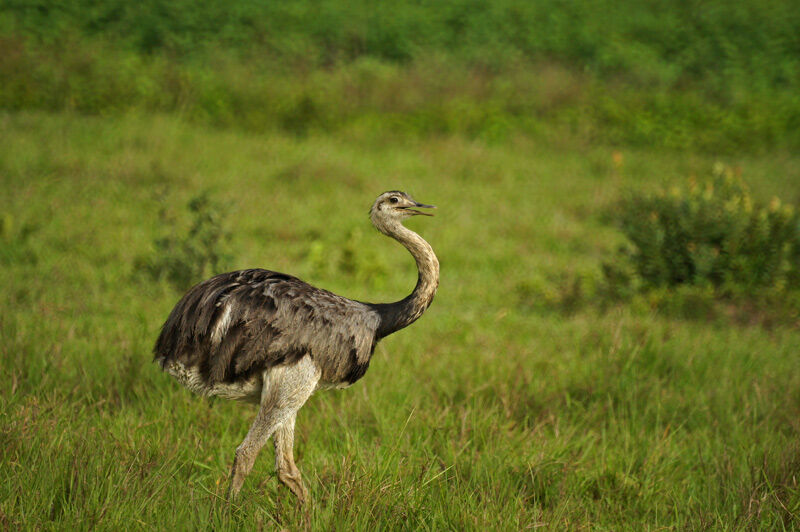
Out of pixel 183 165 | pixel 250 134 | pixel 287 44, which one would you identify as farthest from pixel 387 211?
pixel 287 44

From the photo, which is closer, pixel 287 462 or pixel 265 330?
pixel 265 330

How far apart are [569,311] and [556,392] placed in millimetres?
2279

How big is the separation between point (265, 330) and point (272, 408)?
1.07 ft

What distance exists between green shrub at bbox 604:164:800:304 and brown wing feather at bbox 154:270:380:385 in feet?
15.0

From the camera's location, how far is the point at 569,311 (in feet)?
25.7

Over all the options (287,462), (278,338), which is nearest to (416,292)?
(278,338)

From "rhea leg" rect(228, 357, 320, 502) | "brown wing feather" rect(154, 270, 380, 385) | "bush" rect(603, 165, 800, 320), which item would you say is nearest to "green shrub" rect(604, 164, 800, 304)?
"bush" rect(603, 165, 800, 320)

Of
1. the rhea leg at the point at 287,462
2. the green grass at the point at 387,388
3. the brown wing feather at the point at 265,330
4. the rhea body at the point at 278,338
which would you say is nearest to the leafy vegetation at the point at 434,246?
the green grass at the point at 387,388

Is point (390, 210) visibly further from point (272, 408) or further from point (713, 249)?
point (713, 249)

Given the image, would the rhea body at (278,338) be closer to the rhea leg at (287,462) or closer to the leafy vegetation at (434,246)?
the rhea leg at (287,462)

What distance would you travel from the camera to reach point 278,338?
12.1 feet

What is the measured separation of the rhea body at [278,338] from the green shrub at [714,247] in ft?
14.5

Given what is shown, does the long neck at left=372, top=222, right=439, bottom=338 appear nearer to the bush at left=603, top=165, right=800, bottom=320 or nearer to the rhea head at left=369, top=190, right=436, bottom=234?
the rhea head at left=369, top=190, right=436, bottom=234

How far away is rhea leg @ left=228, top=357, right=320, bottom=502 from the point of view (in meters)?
3.63
